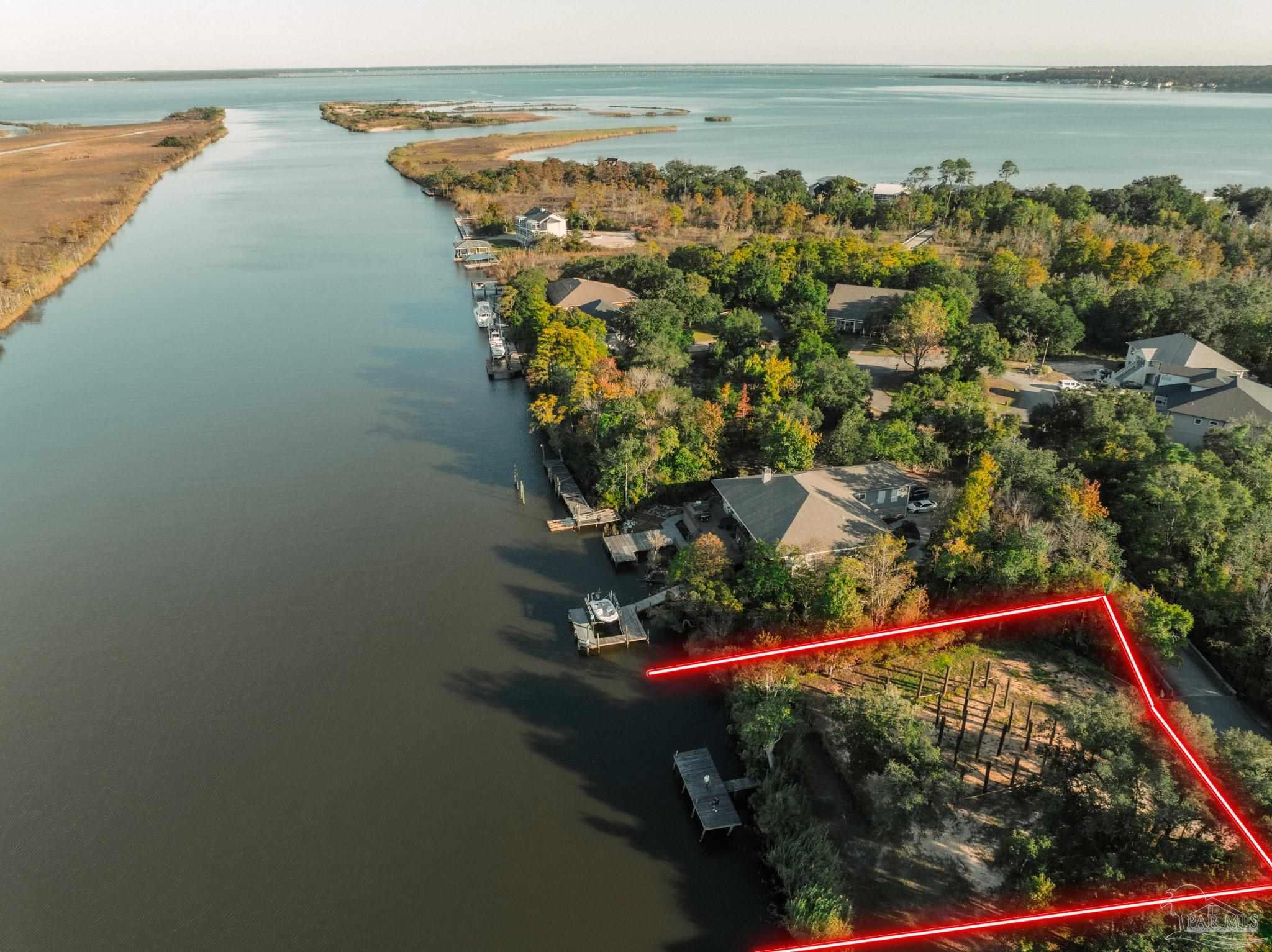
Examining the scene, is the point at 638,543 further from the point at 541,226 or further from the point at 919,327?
the point at 541,226

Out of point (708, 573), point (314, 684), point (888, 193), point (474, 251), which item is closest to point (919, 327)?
point (708, 573)

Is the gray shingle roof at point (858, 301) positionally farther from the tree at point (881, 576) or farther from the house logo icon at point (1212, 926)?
the house logo icon at point (1212, 926)

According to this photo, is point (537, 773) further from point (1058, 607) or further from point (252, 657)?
point (1058, 607)

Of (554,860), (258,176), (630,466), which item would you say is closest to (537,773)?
(554,860)

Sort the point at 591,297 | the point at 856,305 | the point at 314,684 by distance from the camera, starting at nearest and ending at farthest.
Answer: the point at 314,684
the point at 856,305
the point at 591,297

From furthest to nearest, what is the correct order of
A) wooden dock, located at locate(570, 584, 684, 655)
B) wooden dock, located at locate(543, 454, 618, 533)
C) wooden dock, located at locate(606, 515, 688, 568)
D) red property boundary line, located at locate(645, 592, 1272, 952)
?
wooden dock, located at locate(543, 454, 618, 533), wooden dock, located at locate(606, 515, 688, 568), wooden dock, located at locate(570, 584, 684, 655), red property boundary line, located at locate(645, 592, 1272, 952)

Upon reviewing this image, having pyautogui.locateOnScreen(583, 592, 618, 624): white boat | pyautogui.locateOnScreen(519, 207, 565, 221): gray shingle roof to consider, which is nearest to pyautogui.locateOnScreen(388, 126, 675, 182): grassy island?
pyautogui.locateOnScreen(519, 207, 565, 221): gray shingle roof

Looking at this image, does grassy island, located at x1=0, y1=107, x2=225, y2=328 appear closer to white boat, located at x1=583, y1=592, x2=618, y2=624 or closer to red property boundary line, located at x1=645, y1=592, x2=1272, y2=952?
white boat, located at x1=583, y1=592, x2=618, y2=624
